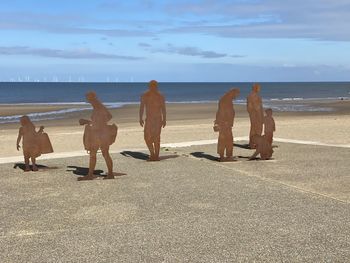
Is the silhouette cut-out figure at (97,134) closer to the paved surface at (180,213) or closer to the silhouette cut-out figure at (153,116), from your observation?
the paved surface at (180,213)

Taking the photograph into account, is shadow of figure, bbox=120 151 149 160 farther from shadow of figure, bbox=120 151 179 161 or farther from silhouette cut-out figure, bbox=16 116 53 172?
silhouette cut-out figure, bbox=16 116 53 172

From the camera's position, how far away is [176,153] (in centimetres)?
1456

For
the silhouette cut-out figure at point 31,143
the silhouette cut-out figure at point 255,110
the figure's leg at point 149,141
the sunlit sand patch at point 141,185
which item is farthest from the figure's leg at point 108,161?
the silhouette cut-out figure at point 255,110

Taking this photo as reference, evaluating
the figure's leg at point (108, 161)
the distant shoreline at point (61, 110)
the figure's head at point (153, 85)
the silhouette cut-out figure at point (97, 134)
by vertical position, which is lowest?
the distant shoreline at point (61, 110)

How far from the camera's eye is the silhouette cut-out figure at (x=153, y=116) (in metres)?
13.2

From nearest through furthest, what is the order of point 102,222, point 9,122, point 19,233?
point 19,233 → point 102,222 → point 9,122

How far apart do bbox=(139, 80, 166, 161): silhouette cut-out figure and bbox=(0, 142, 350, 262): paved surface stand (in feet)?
2.44

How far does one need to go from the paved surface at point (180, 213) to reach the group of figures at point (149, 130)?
0.53m

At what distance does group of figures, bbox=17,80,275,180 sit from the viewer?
34.7ft

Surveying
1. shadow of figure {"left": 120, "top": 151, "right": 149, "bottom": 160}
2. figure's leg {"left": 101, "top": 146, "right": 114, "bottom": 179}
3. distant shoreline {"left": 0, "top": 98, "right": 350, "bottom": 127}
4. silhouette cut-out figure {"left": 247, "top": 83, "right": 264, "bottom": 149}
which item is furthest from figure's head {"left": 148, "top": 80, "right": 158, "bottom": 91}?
distant shoreline {"left": 0, "top": 98, "right": 350, "bottom": 127}

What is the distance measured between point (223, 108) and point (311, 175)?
3.16 metres

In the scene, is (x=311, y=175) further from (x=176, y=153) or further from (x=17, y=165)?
(x=17, y=165)

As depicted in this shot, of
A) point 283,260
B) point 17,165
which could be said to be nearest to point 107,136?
point 17,165

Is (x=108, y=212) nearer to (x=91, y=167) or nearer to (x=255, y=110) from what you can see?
(x=91, y=167)
